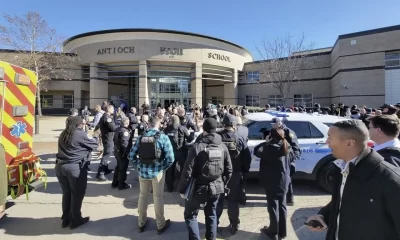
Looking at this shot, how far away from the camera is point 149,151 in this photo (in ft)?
12.2

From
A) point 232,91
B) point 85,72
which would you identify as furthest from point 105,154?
point 232,91

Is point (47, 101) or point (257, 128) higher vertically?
point (47, 101)

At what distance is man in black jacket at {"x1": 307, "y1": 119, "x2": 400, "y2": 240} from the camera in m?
1.53

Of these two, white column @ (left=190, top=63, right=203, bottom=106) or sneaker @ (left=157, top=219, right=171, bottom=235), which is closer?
sneaker @ (left=157, top=219, right=171, bottom=235)

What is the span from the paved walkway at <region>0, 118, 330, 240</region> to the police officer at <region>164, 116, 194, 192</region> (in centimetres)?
40

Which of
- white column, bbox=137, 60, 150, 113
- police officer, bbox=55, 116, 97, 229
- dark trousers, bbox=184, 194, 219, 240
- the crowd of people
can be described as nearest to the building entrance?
white column, bbox=137, 60, 150, 113

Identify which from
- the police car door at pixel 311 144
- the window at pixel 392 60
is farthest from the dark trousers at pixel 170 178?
the window at pixel 392 60

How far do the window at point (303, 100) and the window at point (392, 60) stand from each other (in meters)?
10.1

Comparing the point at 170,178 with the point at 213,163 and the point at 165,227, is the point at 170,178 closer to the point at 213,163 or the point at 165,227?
the point at 165,227

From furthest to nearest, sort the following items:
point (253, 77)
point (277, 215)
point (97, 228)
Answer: point (253, 77), point (97, 228), point (277, 215)

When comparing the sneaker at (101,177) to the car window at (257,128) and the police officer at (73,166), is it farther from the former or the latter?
the car window at (257,128)

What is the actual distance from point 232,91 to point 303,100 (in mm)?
9770

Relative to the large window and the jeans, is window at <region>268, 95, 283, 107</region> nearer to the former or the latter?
the large window

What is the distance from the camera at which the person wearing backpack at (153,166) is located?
3.75 m
